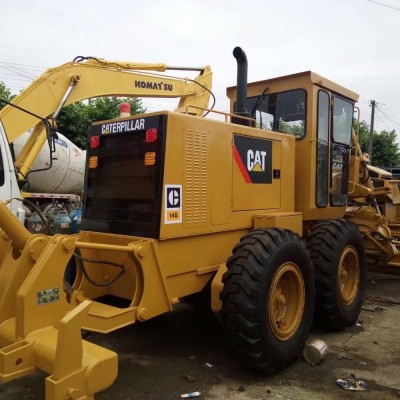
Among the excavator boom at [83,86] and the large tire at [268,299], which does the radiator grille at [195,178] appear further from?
the excavator boom at [83,86]

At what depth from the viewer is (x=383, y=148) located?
27.5 m

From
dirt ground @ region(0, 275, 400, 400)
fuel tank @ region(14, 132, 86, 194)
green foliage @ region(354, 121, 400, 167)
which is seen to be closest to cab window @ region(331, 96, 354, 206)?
dirt ground @ region(0, 275, 400, 400)

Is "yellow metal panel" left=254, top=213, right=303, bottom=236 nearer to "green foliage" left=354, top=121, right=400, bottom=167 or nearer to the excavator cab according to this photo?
the excavator cab

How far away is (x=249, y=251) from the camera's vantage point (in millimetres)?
3693

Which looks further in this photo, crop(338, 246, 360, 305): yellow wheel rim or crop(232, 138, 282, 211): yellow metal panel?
crop(338, 246, 360, 305): yellow wheel rim

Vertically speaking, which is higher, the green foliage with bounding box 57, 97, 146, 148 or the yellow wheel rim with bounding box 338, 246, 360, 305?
the green foliage with bounding box 57, 97, 146, 148

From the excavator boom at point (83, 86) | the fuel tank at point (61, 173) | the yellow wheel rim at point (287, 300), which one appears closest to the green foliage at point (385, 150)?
the fuel tank at point (61, 173)

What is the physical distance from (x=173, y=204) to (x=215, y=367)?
5.00ft

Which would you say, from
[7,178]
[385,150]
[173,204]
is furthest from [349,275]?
[385,150]

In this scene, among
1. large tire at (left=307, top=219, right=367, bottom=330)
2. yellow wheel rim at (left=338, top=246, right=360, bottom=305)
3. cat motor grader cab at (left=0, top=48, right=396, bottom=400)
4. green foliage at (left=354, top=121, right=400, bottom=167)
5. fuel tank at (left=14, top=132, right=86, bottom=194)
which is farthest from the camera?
green foliage at (left=354, top=121, right=400, bottom=167)

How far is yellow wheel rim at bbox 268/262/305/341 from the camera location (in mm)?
3930

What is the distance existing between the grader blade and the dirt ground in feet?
2.61

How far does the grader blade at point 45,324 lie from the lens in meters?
2.55

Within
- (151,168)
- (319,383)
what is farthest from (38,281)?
(319,383)
